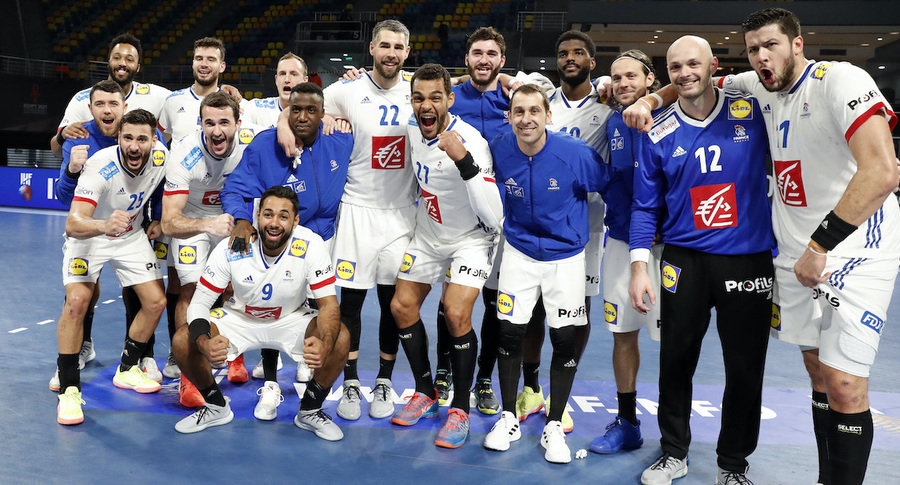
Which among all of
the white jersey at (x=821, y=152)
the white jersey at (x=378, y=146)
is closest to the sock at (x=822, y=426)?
the white jersey at (x=821, y=152)

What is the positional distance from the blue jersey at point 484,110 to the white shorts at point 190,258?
2.05m

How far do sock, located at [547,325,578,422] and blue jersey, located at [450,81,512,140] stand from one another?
1.48 m

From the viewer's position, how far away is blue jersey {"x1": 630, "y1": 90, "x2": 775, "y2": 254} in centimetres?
354

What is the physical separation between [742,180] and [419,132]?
6.69 ft

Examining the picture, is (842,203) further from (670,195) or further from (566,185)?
(566,185)

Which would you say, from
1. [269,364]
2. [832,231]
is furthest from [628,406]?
[269,364]

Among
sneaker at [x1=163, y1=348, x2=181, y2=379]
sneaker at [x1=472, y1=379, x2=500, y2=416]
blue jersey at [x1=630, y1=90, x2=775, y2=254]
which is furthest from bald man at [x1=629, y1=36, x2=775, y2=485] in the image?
sneaker at [x1=163, y1=348, x2=181, y2=379]

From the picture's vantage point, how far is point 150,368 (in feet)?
17.4

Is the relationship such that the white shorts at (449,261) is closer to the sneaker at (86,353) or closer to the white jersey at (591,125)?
the white jersey at (591,125)

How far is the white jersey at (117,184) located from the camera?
4.83 metres

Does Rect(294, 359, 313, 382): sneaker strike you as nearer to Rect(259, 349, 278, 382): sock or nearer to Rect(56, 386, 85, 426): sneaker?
Rect(259, 349, 278, 382): sock

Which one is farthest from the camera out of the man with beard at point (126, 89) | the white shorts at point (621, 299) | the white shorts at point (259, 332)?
the man with beard at point (126, 89)

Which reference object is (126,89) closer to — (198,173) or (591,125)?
(198,173)

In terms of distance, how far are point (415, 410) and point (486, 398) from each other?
1.85ft
